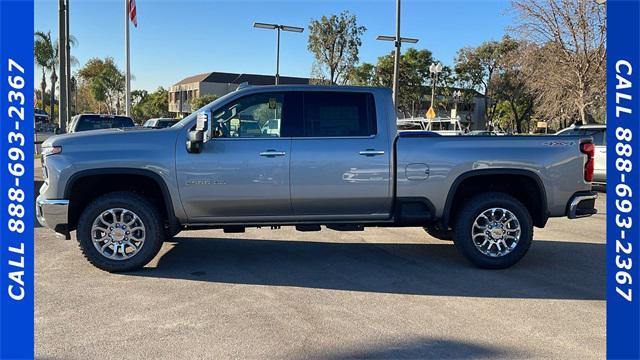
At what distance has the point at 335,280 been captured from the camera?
562 centimetres

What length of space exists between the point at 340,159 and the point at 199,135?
4.88 feet

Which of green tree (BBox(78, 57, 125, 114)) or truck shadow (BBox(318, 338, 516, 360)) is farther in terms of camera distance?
green tree (BBox(78, 57, 125, 114))

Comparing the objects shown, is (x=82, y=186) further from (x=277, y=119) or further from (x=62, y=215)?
(x=277, y=119)

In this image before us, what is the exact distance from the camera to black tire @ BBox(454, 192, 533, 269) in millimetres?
5988

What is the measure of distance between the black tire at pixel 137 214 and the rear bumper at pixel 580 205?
450 cm

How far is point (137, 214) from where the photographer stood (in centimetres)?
570

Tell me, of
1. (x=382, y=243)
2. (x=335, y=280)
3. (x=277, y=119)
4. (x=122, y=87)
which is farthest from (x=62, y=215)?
(x=122, y=87)

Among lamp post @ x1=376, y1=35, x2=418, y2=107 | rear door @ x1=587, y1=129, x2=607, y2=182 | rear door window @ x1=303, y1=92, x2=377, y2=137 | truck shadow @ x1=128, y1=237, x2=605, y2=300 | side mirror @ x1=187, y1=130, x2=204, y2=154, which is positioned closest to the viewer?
truck shadow @ x1=128, y1=237, x2=605, y2=300

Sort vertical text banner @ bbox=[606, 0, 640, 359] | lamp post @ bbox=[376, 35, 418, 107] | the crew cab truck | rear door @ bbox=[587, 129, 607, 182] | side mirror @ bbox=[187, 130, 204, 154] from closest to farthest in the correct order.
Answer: vertical text banner @ bbox=[606, 0, 640, 359] < side mirror @ bbox=[187, 130, 204, 154] < the crew cab truck < rear door @ bbox=[587, 129, 607, 182] < lamp post @ bbox=[376, 35, 418, 107]

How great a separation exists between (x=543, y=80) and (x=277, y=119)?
21.7 metres

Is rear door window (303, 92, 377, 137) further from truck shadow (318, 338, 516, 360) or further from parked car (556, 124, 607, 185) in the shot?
parked car (556, 124, 607, 185)

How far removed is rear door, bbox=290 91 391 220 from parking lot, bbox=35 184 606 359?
73 centimetres

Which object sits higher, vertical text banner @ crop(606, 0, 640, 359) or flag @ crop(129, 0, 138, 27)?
flag @ crop(129, 0, 138, 27)

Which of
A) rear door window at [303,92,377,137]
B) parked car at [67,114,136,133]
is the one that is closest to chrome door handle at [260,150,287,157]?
rear door window at [303,92,377,137]
